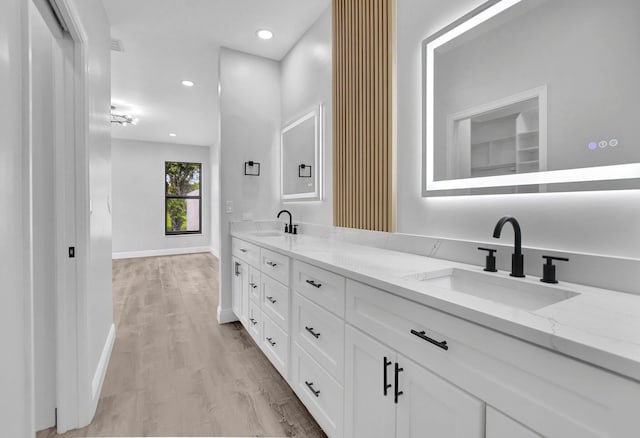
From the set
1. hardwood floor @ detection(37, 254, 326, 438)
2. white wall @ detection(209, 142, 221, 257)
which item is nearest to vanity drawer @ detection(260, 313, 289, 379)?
hardwood floor @ detection(37, 254, 326, 438)

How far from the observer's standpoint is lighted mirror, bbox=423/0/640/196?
99 centimetres

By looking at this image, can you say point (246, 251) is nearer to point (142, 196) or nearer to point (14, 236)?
point (14, 236)

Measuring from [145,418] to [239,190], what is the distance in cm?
204

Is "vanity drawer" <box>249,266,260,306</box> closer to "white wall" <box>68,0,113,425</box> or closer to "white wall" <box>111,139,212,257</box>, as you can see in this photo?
"white wall" <box>68,0,113,425</box>

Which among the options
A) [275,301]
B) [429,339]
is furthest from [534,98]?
[275,301]

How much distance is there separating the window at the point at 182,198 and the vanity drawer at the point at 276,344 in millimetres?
6093

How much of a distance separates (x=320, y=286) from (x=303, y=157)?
1711 mm

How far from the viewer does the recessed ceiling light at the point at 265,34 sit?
2844mm

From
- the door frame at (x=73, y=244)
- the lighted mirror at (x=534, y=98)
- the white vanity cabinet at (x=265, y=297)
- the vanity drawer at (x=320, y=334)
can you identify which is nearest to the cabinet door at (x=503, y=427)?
the vanity drawer at (x=320, y=334)

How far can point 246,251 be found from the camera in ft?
8.61

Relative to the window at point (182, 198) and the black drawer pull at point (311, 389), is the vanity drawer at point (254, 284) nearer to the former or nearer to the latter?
the black drawer pull at point (311, 389)

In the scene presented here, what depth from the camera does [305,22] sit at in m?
2.73

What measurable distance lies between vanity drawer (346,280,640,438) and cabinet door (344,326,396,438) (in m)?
0.12

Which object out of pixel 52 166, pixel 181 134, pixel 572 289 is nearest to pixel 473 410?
pixel 572 289
